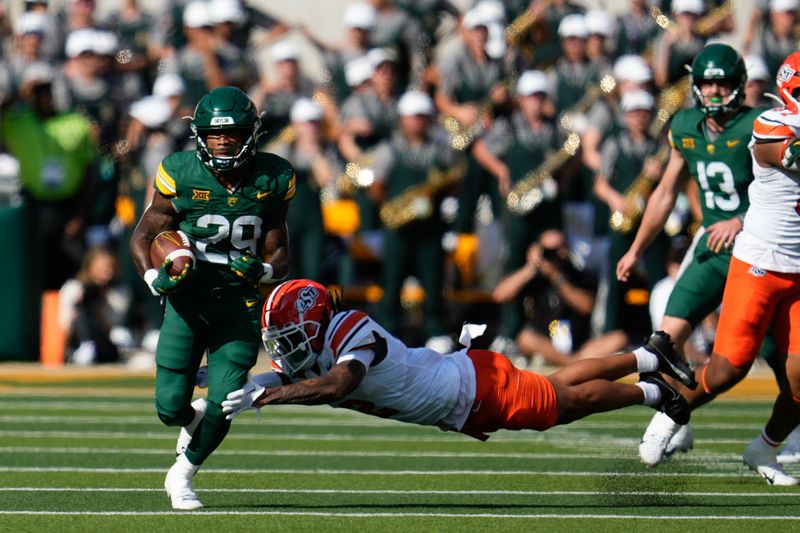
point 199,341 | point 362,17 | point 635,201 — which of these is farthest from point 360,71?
point 199,341

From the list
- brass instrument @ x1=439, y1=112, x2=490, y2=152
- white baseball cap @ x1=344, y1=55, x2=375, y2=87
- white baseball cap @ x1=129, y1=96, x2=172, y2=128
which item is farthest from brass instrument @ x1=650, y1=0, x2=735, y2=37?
white baseball cap @ x1=129, y1=96, x2=172, y2=128

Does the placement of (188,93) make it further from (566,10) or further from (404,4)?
(566,10)

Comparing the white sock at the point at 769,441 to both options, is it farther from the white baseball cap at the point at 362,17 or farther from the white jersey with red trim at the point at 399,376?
the white baseball cap at the point at 362,17

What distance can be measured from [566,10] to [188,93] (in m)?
3.13

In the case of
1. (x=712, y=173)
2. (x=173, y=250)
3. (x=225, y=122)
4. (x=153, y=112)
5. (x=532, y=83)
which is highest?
(x=225, y=122)

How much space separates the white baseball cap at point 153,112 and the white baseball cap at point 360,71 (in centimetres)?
151

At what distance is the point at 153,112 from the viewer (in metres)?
11.6

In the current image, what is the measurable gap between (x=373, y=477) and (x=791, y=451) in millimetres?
1912

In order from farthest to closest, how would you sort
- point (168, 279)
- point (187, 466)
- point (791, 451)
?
1. point (791, 451)
2. point (187, 466)
3. point (168, 279)

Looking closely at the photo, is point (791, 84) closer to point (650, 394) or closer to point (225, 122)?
point (650, 394)

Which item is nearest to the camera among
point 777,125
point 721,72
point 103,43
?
point 777,125

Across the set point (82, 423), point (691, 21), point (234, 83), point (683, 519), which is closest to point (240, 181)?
point (683, 519)

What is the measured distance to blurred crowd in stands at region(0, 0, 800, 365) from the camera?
38.2ft

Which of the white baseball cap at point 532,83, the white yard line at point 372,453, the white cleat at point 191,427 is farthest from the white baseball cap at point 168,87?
the white cleat at point 191,427
